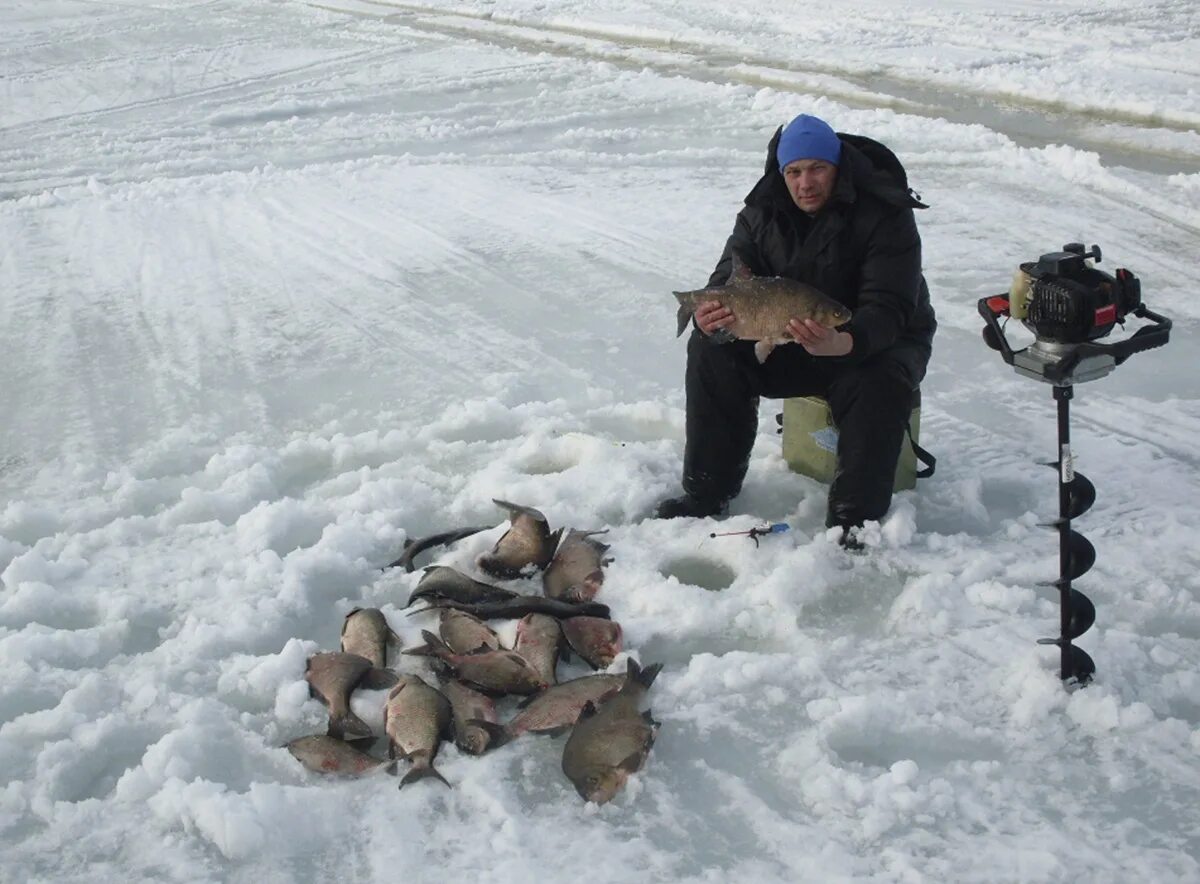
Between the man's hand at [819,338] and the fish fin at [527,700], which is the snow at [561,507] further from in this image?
the man's hand at [819,338]

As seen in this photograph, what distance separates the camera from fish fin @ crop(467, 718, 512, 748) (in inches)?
133

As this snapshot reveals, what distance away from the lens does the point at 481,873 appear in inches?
117

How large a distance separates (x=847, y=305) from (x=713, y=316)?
1.85ft

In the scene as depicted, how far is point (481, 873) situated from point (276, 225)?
247 inches

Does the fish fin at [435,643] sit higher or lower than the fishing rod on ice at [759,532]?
lower

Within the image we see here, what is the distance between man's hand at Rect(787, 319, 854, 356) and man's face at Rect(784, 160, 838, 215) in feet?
1.60

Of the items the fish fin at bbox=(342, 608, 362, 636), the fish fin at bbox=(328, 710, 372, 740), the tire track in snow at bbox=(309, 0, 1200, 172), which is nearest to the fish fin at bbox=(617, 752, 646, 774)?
the fish fin at bbox=(328, 710, 372, 740)

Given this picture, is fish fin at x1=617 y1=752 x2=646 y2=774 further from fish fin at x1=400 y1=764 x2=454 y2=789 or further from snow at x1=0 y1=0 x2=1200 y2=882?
fish fin at x1=400 y1=764 x2=454 y2=789

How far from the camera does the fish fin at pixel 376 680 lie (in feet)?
12.0

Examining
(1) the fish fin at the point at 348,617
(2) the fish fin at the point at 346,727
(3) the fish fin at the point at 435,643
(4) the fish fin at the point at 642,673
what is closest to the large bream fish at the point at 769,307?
(4) the fish fin at the point at 642,673

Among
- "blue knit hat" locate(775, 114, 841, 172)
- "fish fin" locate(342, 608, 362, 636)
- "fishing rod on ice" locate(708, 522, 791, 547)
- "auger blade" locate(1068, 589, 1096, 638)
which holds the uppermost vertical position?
"blue knit hat" locate(775, 114, 841, 172)

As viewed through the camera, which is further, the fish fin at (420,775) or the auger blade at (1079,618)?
the auger blade at (1079,618)

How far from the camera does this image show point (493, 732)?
3381 mm

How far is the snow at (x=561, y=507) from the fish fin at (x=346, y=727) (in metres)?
0.11
